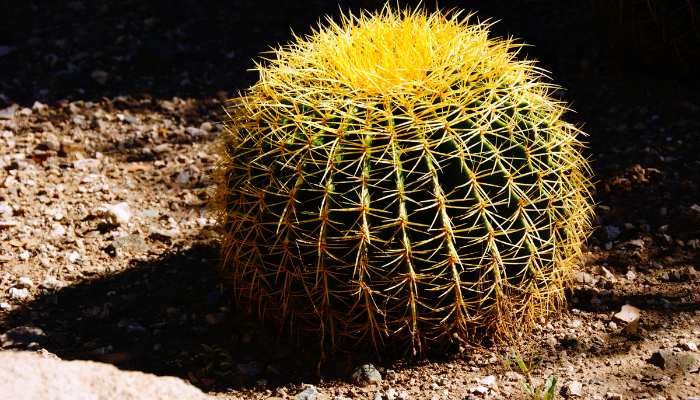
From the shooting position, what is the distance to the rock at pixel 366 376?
124 inches

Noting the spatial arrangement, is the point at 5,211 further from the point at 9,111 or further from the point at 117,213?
the point at 9,111

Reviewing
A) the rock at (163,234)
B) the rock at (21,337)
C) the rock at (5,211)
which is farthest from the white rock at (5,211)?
the rock at (21,337)

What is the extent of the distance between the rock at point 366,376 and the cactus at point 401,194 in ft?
0.32

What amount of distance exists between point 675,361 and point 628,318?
33cm

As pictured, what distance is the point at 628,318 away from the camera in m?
3.46

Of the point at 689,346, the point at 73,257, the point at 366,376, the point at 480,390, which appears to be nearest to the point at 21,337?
the point at 73,257

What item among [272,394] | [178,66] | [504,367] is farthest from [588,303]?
[178,66]

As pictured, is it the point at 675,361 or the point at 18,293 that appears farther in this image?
the point at 18,293

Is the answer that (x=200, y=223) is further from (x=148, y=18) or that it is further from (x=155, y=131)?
(x=148, y=18)

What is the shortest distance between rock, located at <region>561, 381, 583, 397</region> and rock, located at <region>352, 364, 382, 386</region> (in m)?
0.64

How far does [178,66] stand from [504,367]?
3.77 m

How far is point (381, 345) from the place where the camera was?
10.6 ft

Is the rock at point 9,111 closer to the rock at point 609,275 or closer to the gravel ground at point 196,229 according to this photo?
the gravel ground at point 196,229

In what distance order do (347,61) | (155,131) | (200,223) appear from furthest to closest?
(155,131) < (200,223) < (347,61)
